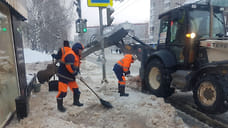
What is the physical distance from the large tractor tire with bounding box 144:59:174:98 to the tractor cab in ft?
1.61

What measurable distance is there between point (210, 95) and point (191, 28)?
1718 millimetres

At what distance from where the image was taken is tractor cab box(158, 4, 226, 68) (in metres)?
4.21

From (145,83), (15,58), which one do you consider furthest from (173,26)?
(15,58)

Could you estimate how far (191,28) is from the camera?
423cm

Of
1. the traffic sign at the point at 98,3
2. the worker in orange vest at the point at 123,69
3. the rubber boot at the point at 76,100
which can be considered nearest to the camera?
the rubber boot at the point at 76,100

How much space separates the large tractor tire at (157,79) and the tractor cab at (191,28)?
0.49 metres

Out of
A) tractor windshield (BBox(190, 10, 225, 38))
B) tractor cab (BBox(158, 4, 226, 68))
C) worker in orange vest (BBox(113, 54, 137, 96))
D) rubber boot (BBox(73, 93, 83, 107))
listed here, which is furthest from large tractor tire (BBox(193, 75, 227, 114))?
rubber boot (BBox(73, 93, 83, 107))

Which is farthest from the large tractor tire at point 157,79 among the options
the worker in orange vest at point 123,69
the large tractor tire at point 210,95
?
the large tractor tire at point 210,95

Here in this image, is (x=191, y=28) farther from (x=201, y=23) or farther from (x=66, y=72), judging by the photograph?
(x=66, y=72)

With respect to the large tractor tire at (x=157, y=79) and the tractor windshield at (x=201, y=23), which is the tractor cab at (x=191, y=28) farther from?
the large tractor tire at (x=157, y=79)

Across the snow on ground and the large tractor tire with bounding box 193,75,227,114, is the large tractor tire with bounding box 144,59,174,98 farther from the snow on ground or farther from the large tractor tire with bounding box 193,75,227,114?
the large tractor tire with bounding box 193,75,227,114

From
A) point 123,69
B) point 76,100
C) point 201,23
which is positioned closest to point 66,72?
point 76,100

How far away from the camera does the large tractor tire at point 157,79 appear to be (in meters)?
4.79

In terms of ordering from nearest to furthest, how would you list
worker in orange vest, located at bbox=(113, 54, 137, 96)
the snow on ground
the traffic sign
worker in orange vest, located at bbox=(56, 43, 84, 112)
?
the snow on ground, worker in orange vest, located at bbox=(56, 43, 84, 112), worker in orange vest, located at bbox=(113, 54, 137, 96), the traffic sign
